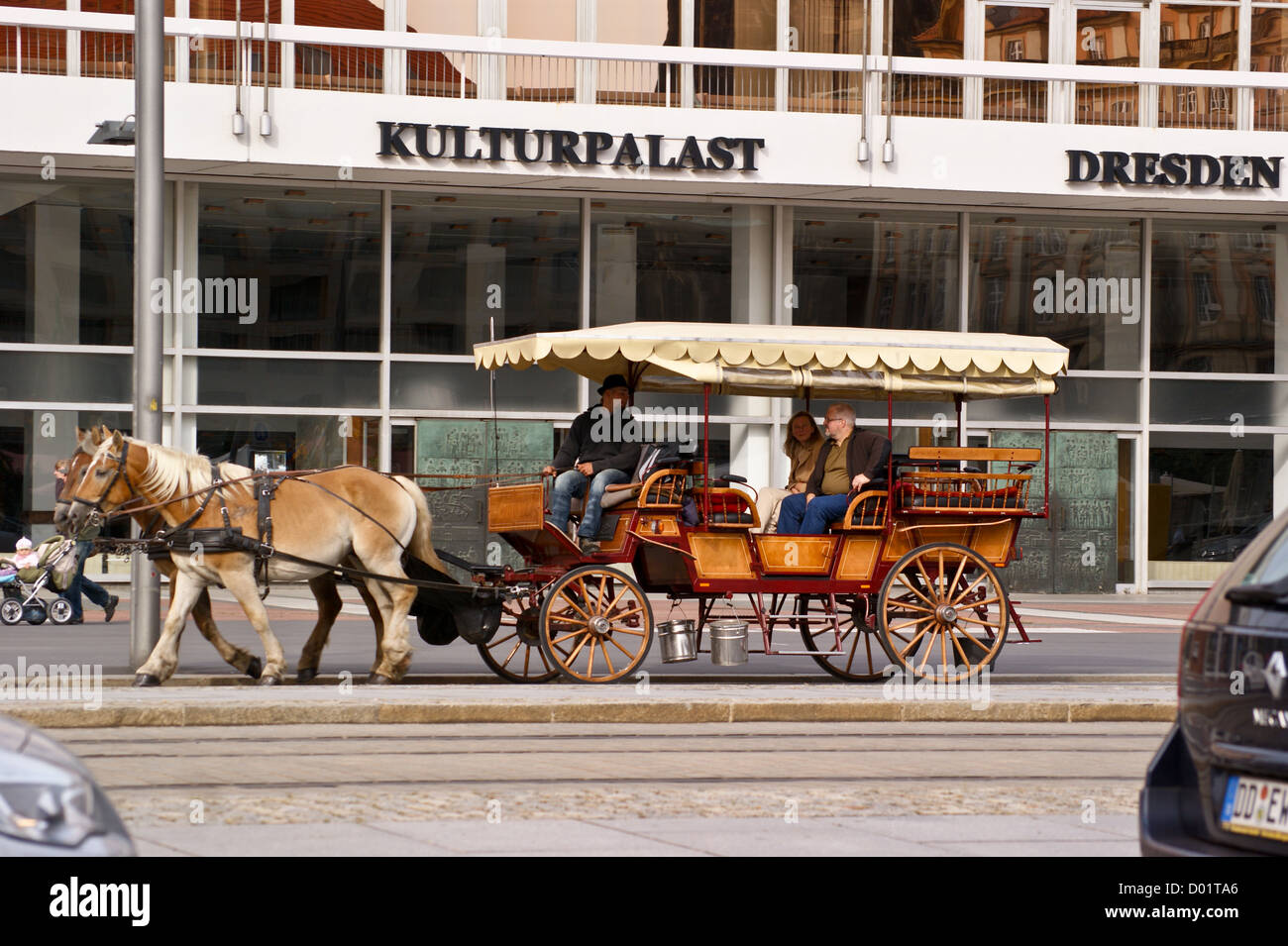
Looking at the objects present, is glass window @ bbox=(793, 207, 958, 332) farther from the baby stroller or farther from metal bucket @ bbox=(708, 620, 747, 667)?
metal bucket @ bbox=(708, 620, 747, 667)

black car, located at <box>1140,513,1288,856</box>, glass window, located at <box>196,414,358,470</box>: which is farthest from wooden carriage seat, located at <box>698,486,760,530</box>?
glass window, located at <box>196,414,358,470</box>

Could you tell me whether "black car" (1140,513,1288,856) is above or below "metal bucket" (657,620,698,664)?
above

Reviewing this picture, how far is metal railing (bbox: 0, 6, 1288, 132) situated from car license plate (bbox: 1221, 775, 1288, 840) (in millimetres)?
20519

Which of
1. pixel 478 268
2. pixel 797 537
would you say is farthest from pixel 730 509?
pixel 478 268

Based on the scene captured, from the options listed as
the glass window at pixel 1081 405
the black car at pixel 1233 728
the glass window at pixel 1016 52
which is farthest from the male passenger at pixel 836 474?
the glass window at pixel 1016 52

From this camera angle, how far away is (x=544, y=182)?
2433cm

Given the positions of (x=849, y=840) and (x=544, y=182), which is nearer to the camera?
(x=849, y=840)

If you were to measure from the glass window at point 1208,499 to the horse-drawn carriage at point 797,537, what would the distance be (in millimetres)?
14640

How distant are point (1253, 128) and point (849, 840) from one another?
72.1 feet

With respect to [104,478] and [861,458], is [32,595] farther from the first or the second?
[861,458]

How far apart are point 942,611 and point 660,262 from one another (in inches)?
539

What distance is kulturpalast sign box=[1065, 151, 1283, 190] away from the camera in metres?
24.7
